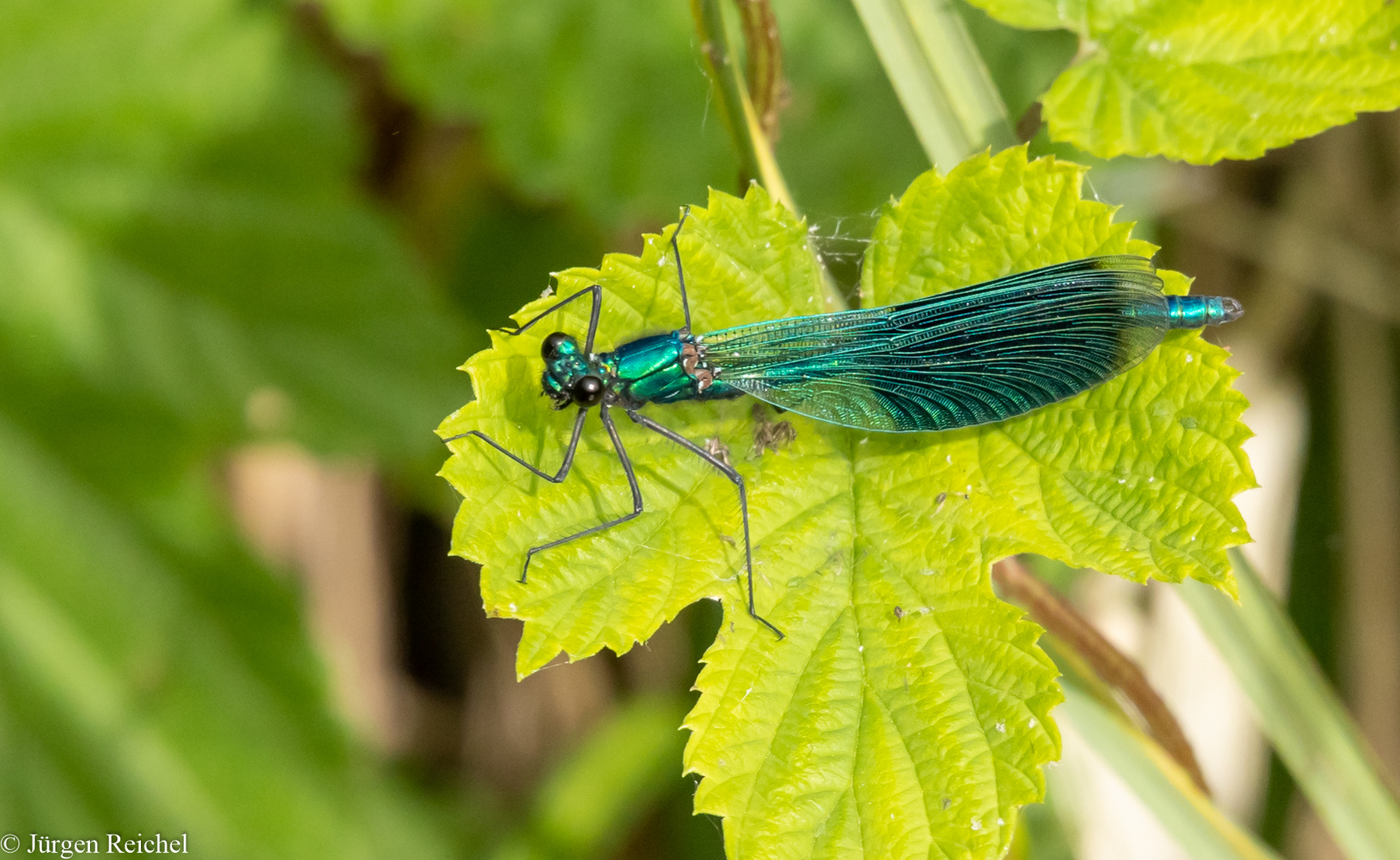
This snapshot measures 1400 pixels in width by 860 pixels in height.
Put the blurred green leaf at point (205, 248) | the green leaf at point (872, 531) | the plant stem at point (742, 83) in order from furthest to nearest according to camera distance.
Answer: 1. the blurred green leaf at point (205, 248)
2. the plant stem at point (742, 83)
3. the green leaf at point (872, 531)

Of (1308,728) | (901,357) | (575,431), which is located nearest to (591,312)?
(575,431)

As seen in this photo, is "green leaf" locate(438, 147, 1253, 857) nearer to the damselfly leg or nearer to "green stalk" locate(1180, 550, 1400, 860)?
the damselfly leg

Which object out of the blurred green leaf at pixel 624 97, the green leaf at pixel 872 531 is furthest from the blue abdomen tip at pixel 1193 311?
the blurred green leaf at pixel 624 97

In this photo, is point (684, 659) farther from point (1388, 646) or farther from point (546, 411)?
point (1388, 646)

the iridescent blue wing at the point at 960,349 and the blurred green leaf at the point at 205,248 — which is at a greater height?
the blurred green leaf at the point at 205,248

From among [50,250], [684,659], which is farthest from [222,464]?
[684,659]

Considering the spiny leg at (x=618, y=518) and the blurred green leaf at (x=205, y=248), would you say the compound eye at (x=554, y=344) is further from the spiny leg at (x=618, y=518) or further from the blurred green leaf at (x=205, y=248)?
the blurred green leaf at (x=205, y=248)
